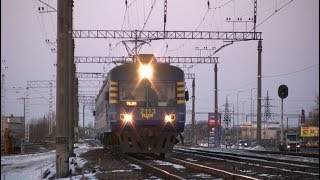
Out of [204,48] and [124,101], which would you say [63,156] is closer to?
[124,101]

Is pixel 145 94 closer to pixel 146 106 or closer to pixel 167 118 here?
pixel 146 106

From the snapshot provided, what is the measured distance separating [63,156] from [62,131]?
31.5 inches

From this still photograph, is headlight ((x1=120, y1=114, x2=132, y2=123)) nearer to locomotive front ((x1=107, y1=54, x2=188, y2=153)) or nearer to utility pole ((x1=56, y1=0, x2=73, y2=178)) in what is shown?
locomotive front ((x1=107, y1=54, x2=188, y2=153))

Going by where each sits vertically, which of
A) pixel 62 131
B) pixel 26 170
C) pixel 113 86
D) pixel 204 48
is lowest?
pixel 26 170

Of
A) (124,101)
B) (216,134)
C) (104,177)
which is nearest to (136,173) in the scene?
(104,177)

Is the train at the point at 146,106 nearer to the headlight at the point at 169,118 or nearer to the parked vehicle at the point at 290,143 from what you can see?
the headlight at the point at 169,118

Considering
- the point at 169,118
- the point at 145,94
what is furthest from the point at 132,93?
the point at 169,118

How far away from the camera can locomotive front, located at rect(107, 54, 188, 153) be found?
78.7 feet

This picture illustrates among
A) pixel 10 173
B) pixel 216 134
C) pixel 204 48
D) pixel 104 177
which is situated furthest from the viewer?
pixel 216 134

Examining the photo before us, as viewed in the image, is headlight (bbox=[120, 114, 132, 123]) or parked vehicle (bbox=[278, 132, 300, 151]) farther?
parked vehicle (bbox=[278, 132, 300, 151])

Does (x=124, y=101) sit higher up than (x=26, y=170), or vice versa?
(x=124, y=101)

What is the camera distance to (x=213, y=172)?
16.7 meters

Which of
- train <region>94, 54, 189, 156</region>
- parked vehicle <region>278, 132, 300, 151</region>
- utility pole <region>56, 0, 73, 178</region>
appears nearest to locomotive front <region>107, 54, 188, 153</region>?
train <region>94, 54, 189, 156</region>

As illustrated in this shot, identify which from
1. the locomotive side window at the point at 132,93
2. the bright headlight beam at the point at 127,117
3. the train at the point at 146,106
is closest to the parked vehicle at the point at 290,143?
the train at the point at 146,106
